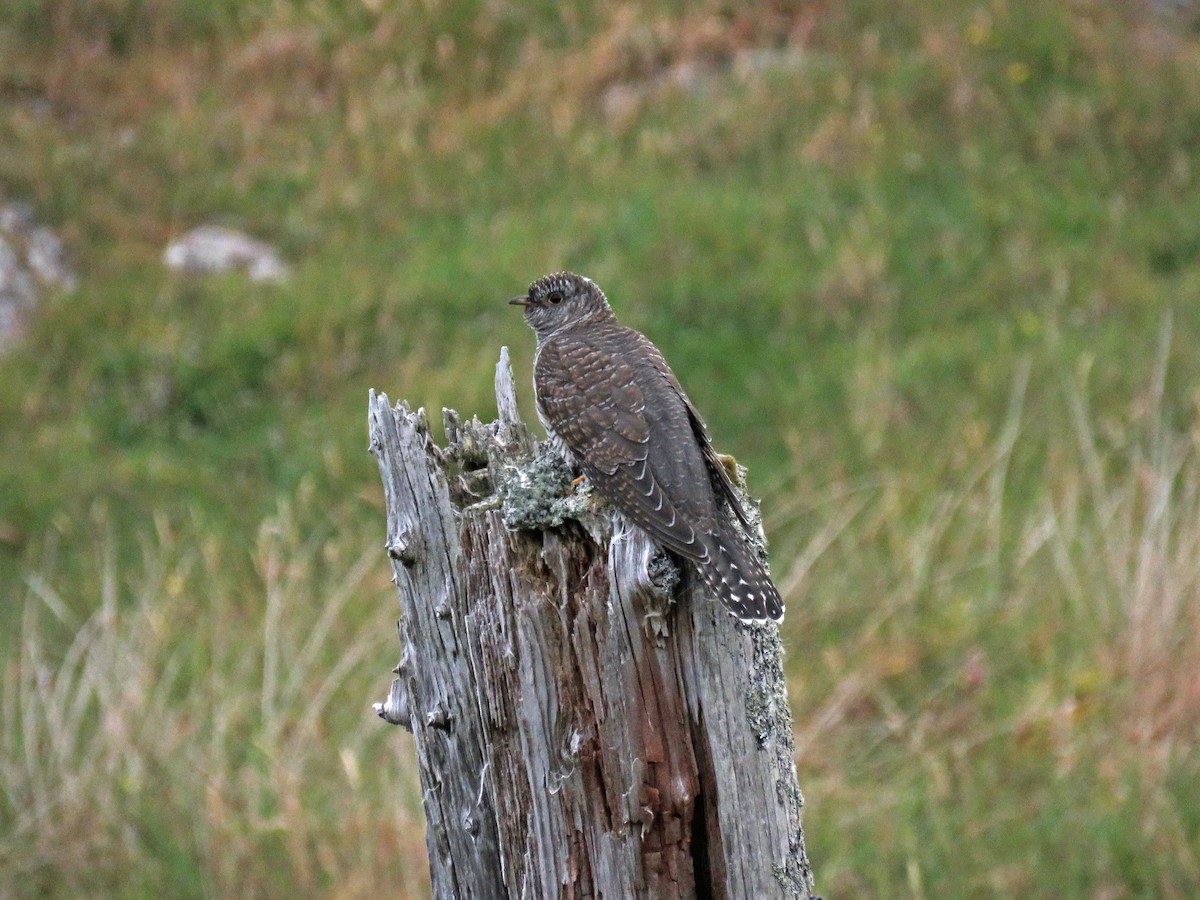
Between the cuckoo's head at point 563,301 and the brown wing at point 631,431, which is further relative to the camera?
the cuckoo's head at point 563,301

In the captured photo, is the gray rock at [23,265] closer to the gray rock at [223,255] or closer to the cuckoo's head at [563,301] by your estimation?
the gray rock at [223,255]

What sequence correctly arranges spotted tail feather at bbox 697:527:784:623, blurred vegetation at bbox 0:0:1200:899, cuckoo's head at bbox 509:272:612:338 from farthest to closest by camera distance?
blurred vegetation at bbox 0:0:1200:899 < cuckoo's head at bbox 509:272:612:338 < spotted tail feather at bbox 697:527:784:623

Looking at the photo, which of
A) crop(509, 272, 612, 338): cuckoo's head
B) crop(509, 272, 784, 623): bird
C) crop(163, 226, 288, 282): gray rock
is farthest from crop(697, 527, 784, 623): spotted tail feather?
crop(163, 226, 288, 282): gray rock

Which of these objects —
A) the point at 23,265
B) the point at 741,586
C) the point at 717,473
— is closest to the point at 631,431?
the point at 717,473

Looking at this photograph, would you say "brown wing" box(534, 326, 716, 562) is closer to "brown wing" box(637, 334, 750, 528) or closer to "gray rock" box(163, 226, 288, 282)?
"brown wing" box(637, 334, 750, 528)

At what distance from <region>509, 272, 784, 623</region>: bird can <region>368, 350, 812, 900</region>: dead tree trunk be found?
0.25 feet

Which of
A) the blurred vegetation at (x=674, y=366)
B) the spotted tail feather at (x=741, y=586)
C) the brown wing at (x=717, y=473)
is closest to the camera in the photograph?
the spotted tail feather at (x=741, y=586)

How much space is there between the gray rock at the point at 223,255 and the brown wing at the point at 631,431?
6.16m

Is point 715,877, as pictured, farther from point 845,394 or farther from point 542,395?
point 845,394

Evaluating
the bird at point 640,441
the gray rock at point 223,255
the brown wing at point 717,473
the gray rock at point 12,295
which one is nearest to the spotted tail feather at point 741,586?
the bird at point 640,441

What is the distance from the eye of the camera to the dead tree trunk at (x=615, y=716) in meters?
2.56

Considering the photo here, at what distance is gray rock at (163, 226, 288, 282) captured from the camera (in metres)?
9.74

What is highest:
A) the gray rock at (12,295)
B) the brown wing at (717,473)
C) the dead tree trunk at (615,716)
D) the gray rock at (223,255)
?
the gray rock at (223,255)

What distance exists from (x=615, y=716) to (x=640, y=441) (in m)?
1.00
